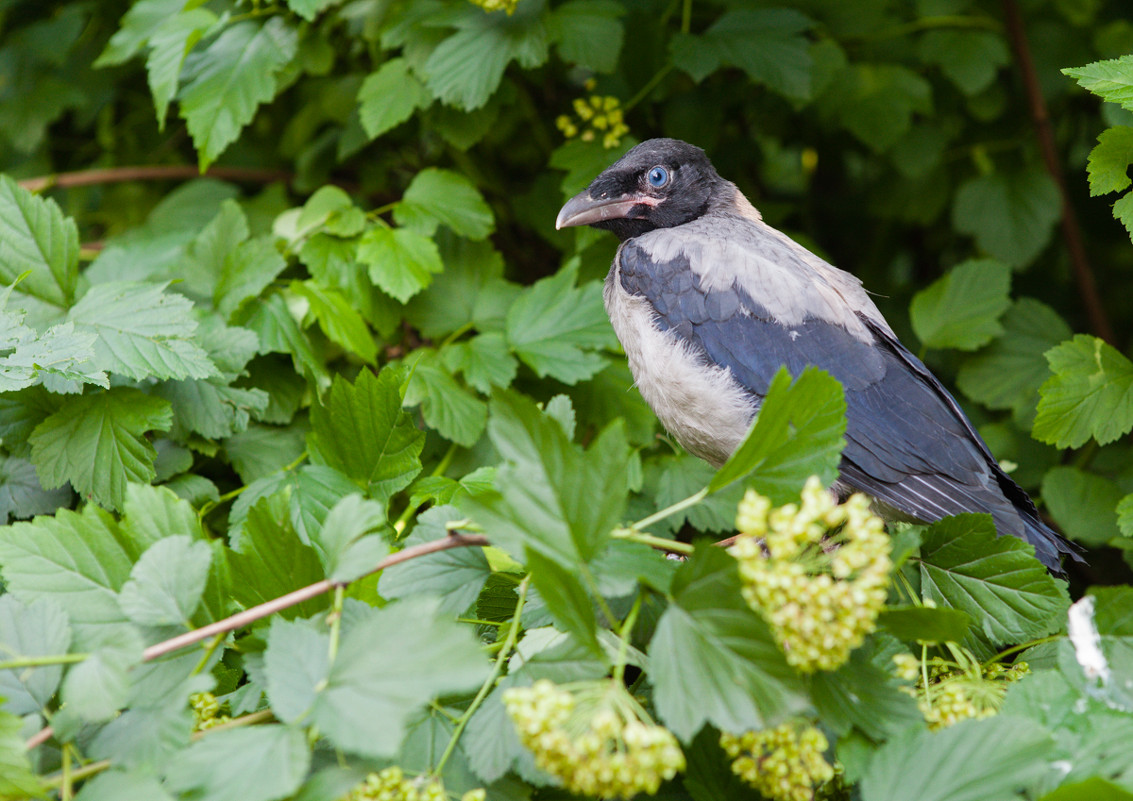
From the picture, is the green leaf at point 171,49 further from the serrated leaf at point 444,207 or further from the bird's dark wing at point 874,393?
the bird's dark wing at point 874,393

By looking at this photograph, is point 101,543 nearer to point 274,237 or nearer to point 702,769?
point 702,769

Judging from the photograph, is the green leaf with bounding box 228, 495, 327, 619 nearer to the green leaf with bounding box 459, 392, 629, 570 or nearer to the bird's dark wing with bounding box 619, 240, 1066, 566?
the green leaf with bounding box 459, 392, 629, 570

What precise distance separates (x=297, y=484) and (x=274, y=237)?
987mm

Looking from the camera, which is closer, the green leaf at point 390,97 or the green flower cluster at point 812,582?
the green flower cluster at point 812,582

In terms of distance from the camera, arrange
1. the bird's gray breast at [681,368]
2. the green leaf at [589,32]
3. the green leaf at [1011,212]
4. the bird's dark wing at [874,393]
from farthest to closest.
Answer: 1. the green leaf at [1011,212]
2. the green leaf at [589,32]
3. the bird's gray breast at [681,368]
4. the bird's dark wing at [874,393]

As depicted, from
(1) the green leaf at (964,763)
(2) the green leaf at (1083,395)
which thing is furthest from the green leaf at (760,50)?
(1) the green leaf at (964,763)

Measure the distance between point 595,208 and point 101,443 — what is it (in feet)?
4.05

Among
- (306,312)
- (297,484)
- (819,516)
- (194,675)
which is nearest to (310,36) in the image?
(306,312)

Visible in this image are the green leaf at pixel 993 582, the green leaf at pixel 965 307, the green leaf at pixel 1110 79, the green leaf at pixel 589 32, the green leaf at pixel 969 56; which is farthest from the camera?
the green leaf at pixel 969 56

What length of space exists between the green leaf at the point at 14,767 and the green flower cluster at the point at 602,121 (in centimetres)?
191

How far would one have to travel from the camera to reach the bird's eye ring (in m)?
2.30

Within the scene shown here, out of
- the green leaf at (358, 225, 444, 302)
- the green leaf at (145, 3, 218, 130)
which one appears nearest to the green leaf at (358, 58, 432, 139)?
the green leaf at (358, 225, 444, 302)

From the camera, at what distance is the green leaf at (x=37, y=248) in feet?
6.25

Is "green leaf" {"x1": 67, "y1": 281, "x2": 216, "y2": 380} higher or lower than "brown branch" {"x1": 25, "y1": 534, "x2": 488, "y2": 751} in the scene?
higher
